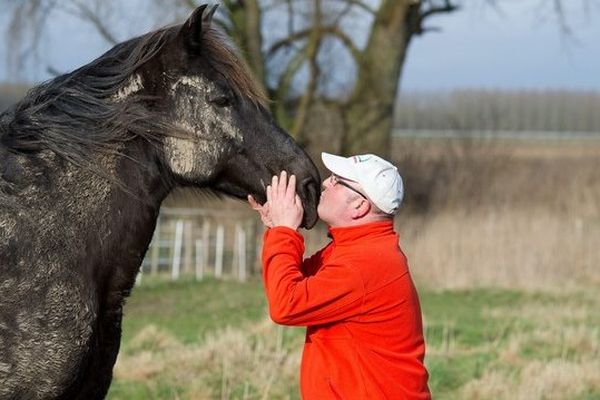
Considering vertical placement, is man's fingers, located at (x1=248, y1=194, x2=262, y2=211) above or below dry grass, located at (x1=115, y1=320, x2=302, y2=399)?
above

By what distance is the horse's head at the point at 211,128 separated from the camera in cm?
437

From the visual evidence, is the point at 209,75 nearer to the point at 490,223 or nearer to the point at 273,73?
the point at 490,223

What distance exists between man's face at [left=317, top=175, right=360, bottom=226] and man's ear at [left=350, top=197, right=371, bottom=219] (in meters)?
0.02

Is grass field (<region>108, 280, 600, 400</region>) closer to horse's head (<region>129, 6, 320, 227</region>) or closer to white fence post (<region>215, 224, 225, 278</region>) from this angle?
horse's head (<region>129, 6, 320, 227</region>)

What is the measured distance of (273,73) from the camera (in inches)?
992

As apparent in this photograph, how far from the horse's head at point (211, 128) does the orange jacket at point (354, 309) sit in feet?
0.75

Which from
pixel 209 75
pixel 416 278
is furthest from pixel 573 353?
pixel 416 278

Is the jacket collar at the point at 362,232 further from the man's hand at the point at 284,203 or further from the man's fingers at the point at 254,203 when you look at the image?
the man's fingers at the point at 254,203

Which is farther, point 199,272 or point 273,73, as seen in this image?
point 273,73

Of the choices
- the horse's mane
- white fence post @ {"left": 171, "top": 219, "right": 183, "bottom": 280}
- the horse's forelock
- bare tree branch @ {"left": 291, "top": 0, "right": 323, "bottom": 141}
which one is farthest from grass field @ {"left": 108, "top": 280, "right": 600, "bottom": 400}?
bare tree branch @ {"left": 291, "top": 0, "right": 323, "bottom": 141}

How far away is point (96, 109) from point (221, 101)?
0.52 metres

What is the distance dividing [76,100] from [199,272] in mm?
17792

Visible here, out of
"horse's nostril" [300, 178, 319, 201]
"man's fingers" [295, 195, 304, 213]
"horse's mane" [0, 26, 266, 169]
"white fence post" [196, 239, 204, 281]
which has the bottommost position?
"white fence post" [196, 239, 204, 281]

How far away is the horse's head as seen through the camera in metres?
4.37
